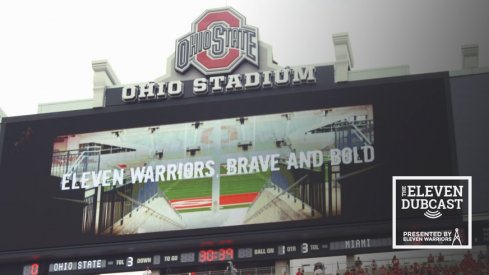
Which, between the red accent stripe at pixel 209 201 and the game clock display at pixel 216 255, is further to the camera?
the red accent stripe at pixel 209 201

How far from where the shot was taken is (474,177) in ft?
65.9

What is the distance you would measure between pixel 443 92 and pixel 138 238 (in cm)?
683

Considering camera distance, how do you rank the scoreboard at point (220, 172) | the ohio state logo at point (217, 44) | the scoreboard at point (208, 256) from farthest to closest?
the ohio state logo at point (217, 44), the scoreboard at point (220, 172), the scoreboard at point (208, 256)

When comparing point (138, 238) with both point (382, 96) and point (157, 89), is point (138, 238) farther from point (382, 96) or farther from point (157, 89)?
point (382, 96)

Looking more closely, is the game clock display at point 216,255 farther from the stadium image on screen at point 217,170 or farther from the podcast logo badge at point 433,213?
the podcast logo badge at point 433,213

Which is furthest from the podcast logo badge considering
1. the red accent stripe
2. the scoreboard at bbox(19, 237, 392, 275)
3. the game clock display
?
the game clock display

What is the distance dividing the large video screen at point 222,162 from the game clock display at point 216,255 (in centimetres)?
34

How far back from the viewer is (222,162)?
21625 mm

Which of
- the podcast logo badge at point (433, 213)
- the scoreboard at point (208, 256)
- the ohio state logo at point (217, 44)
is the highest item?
the ohio state logo at point (217, 44)

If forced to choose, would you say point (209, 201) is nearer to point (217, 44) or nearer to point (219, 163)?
point (219, 163)

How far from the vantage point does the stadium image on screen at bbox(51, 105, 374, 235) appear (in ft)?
68.8

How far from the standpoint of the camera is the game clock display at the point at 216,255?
2096cm

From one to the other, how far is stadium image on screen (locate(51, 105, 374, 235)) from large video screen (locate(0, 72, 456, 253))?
2cm

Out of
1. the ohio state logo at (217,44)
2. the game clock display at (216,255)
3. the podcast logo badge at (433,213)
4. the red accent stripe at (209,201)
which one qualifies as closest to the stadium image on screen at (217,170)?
the red accent stripe at (209,201)
